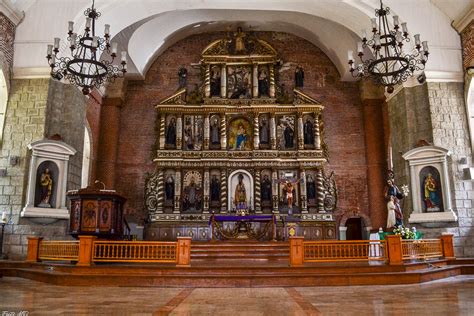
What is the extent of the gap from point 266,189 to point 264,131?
2.26 metres

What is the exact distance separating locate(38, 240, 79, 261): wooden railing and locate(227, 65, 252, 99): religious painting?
9332 mm

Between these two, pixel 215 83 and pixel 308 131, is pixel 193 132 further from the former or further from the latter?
pixel 308 131

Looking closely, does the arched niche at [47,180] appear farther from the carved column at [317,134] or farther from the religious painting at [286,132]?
the carved column at [317,134]

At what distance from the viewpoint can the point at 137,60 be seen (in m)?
16.2

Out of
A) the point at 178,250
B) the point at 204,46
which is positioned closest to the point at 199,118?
the point at 204,46

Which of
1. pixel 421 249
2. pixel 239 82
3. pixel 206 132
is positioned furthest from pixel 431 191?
pixel 239 82

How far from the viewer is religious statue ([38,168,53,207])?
36.3 feet

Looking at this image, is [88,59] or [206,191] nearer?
[88,59]

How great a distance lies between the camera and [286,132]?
16328 millimetres

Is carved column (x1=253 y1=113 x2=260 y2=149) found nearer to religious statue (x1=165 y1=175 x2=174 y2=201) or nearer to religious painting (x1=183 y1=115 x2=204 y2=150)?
religious painting (x1=183 y1=115 x2=204 y2=150)

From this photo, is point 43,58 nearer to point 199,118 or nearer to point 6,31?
point 6,31

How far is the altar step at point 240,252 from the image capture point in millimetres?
11130

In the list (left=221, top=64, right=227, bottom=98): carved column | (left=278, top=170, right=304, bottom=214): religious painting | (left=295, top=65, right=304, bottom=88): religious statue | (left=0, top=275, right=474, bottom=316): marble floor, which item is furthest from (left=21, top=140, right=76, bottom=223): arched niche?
(left=295, top=65, right=304, bottom=88): religious statue

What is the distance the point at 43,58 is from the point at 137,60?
4.74 meters
